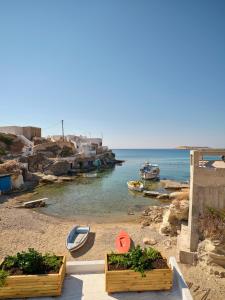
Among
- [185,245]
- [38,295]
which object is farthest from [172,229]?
[38,295]

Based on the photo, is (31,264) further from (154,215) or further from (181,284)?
(154,215)

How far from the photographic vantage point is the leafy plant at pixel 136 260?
5.86m

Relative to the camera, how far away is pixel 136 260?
19.9 feet

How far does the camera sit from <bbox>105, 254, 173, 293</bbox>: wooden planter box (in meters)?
5.55

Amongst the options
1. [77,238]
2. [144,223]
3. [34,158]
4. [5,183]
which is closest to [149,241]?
[144,223]

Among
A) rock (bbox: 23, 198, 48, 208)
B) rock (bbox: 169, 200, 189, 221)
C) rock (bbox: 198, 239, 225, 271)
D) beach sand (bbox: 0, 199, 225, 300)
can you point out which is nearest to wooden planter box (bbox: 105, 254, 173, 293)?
beach sand (bbox: 0, 199, 225, 300)

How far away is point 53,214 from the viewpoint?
71.9 ft

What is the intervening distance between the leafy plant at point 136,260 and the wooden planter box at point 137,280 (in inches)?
7.2

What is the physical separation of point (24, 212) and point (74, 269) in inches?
643

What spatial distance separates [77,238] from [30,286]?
8.98 metres

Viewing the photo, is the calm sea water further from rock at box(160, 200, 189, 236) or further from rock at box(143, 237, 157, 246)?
rock at box(143, 237, 157, 246)

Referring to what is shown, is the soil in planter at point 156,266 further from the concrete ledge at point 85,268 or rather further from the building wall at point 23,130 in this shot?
the building wall at point 23,130

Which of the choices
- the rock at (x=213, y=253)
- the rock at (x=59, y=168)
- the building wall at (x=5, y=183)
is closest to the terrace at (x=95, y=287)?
the rock at (x=213, y=253)

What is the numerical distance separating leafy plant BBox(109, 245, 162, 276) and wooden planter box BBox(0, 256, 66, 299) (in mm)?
1581
